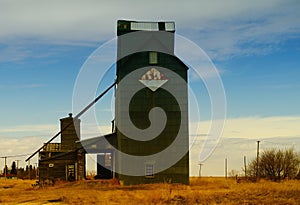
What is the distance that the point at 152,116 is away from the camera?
38.5m

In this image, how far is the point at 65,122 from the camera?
168 feet

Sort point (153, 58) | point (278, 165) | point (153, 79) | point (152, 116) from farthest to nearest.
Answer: point (278, 165), point (153, 58), point (153, 79), point (152, 116)

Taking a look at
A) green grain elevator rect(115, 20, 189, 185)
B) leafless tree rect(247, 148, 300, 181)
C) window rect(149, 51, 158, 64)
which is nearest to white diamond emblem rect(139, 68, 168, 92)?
green grain elevator rect(115, 20, 189, 185)

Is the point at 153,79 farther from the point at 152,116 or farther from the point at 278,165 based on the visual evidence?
the point at 278,165

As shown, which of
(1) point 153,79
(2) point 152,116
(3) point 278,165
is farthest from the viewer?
(3) point 278,165

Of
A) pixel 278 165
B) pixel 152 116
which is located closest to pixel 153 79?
pixel 152 116

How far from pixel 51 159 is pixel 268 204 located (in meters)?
24.8

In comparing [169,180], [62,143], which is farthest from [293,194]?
[62,143]

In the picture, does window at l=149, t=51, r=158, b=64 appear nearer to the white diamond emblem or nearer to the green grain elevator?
the green grain elevator

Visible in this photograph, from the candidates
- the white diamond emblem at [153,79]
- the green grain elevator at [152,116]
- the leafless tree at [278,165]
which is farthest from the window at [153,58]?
the leafless tree at [278,165]

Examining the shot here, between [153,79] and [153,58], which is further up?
[153,58]

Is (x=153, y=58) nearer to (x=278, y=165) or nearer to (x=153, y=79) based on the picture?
(x=153, y=79)

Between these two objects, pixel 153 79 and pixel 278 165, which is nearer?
pixel 153 79

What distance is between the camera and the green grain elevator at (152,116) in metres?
38.1
